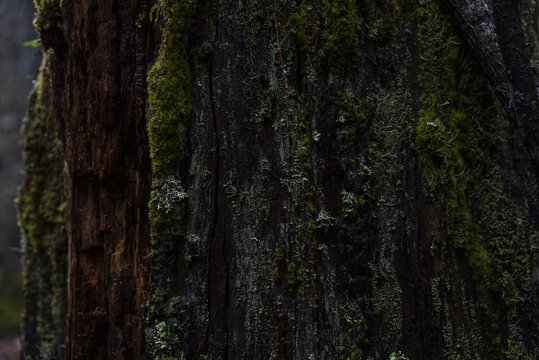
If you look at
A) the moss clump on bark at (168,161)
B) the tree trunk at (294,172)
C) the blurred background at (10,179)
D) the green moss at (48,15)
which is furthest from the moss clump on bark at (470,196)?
the blurred background at (10,179)

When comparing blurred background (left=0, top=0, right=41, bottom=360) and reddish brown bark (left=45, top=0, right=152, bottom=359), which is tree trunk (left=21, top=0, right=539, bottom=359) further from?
blurred background (left=0, top=0, right=41, bottom=360)

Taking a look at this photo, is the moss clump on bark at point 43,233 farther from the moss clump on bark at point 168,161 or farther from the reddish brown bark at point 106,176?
the moss clump on bark at point 168,161

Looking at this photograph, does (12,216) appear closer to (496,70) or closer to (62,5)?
(62,5)

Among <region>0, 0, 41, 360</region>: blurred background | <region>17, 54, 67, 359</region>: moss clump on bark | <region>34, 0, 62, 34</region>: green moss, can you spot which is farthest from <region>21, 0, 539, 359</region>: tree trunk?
<region>0, 0, 41, 360</region>: blurred background

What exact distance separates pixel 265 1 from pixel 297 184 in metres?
0.82

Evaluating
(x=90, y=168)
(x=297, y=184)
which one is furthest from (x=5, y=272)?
(x=297, y=184)

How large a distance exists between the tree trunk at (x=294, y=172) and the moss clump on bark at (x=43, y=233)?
1.64 metres

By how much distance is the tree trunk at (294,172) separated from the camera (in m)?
1.79

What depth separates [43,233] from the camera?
11.4ft

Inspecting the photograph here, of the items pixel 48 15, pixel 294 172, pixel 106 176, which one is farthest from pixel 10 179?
pixel 294 172

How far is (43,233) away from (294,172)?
2.63 metres

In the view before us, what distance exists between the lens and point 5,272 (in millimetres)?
12336

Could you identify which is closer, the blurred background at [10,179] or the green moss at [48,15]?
the green moss at [48,15]

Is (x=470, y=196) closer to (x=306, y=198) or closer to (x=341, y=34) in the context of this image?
(x=306, y=198)
